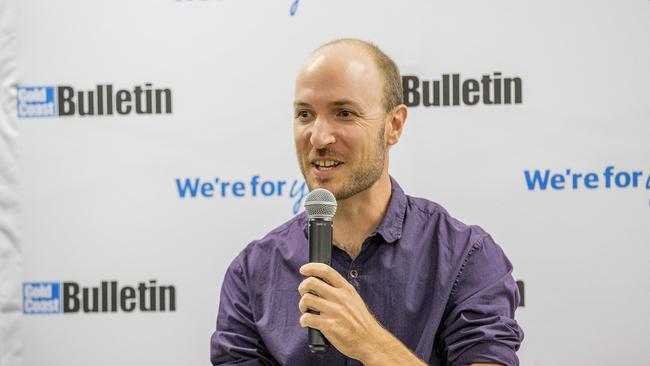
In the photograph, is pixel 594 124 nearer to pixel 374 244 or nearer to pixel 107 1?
pixel 374 244

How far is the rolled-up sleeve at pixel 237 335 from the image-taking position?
1.73 meters

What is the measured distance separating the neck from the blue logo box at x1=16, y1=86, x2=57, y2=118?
134cm

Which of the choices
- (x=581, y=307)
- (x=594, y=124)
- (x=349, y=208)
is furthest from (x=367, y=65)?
(x=581, y=307)

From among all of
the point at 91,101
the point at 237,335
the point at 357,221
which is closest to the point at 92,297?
the point at 91,101

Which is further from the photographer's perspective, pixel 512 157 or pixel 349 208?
pixel 512 157

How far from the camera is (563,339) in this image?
2.39 meters

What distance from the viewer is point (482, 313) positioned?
159cm

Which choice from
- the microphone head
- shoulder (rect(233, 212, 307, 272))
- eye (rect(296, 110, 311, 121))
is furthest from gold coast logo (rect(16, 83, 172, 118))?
the microphone head

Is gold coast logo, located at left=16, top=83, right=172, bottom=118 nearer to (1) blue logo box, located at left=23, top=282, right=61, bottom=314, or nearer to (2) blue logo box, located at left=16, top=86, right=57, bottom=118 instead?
(2) blue logo box, located at left=16, top=86, right=57, bottom=118

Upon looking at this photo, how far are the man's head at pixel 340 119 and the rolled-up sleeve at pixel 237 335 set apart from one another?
0.39 m

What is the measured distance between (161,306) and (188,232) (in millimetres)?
282

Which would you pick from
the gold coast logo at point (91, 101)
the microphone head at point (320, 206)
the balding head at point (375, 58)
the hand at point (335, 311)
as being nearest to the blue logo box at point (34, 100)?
the gold coast logo at point (91, 101)

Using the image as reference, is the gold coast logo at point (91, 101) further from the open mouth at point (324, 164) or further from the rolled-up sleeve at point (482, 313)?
the rolled-up sleeve at point (482, 313)

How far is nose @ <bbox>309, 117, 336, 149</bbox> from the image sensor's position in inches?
63.3
